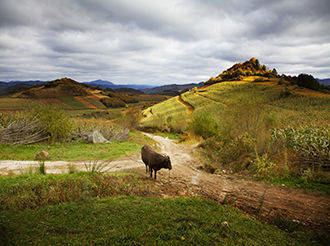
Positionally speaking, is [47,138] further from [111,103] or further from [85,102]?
[111,103]

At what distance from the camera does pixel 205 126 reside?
78.4 ft

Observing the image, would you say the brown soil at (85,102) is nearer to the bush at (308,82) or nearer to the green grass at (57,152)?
the green grass at (57,152)

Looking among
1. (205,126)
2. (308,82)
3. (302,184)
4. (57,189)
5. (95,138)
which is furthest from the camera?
(308,82)

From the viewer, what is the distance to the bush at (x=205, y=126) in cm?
2365

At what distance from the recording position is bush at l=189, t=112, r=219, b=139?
2365 cm

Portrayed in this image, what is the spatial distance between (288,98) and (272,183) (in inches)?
1603

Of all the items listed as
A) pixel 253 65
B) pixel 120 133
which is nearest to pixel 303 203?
pixel 120 133

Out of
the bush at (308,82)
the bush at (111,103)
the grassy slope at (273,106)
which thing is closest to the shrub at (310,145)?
the grassy slope at (273,106)

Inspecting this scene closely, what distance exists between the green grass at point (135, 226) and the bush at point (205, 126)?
1882cm

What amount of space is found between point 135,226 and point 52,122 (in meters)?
14.9

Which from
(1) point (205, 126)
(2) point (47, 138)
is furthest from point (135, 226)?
(1) point (205, 126)

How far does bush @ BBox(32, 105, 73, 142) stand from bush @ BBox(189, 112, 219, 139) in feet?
53.2

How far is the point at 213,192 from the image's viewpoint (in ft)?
23.8

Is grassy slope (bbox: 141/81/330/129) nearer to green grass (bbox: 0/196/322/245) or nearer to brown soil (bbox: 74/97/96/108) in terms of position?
green grass (bbox: 0/196/322/245)
